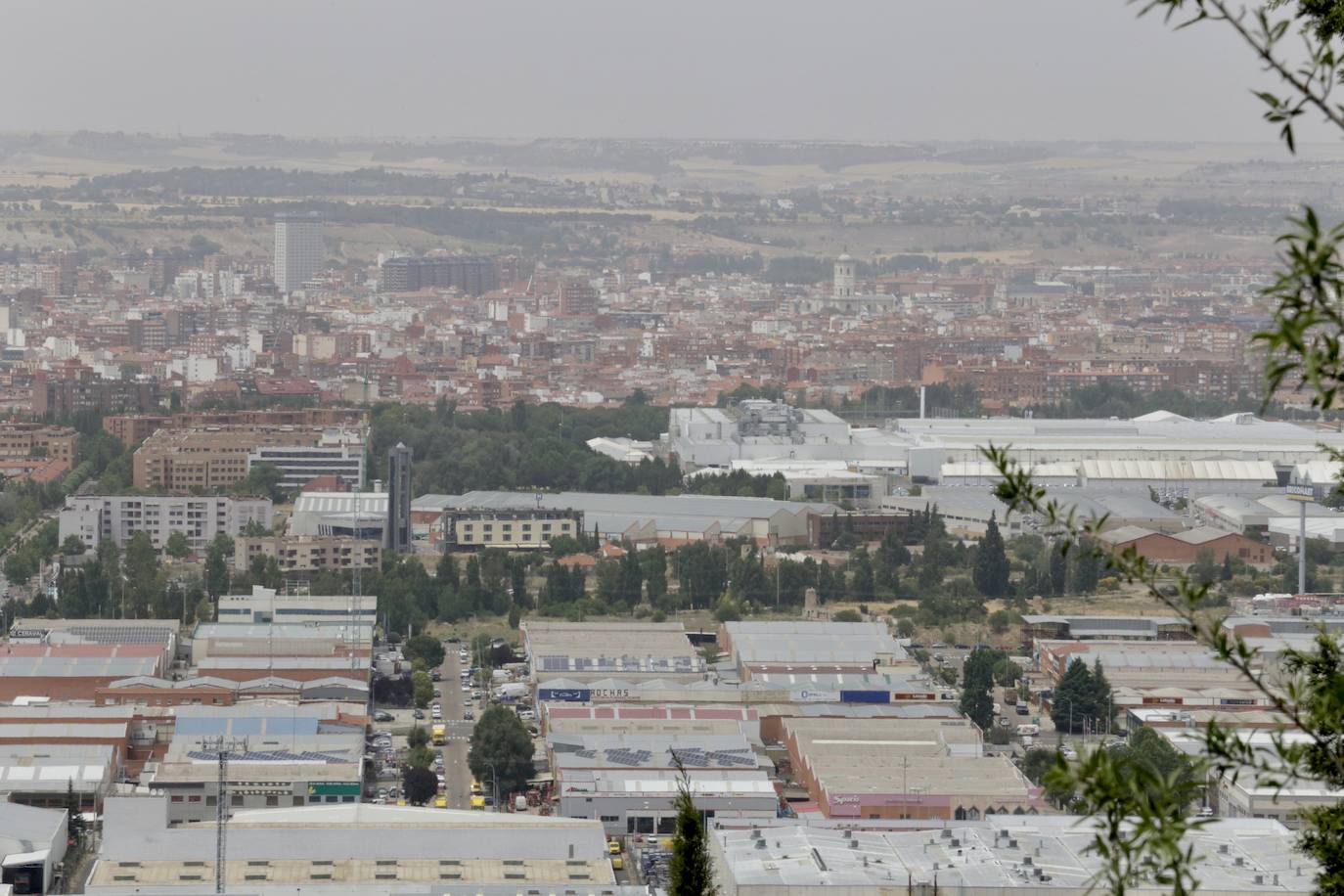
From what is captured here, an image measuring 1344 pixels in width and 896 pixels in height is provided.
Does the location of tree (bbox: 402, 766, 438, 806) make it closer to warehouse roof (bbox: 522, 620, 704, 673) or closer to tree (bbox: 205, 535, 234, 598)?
warehouse roof (bbox: 522, 620, 704, 673)

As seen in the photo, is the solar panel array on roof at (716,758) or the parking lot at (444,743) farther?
the parking lot at (444,743)

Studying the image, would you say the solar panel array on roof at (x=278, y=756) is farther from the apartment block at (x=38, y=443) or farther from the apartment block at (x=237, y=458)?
the apartment block at (x=38, y=443)

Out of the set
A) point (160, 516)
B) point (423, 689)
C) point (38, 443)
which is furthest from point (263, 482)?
point (423, 689)

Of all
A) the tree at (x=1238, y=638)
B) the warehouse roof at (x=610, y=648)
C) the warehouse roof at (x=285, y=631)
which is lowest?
the warehouse roof at (x=285, y=631)

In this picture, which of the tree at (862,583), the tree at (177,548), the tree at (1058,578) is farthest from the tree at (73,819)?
the tree at (177,548)

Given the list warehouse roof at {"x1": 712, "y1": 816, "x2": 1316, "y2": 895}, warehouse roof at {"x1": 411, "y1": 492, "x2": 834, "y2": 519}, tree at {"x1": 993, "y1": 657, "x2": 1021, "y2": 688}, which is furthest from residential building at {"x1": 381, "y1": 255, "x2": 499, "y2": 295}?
warehouse roof at {"x1": 712, "y1": 816, "x2": 1316, "y2": 895}

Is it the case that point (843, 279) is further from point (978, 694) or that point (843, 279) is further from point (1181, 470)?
point (978, 694)

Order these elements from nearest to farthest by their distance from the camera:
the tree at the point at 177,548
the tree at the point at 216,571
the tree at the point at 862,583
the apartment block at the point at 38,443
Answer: the tree at the point at 216,571 → the tree at the point at 862,583 → the tree at the point at 177,548 → the apartment block at the point at 38,443
